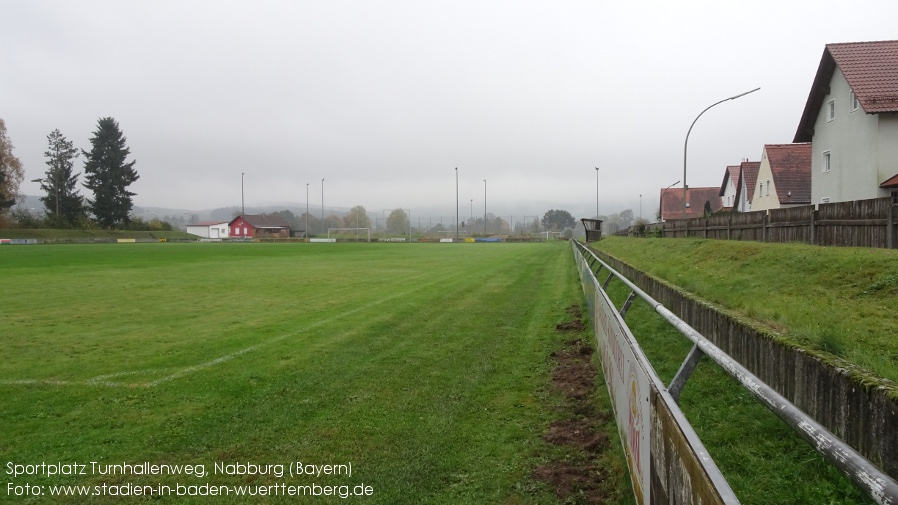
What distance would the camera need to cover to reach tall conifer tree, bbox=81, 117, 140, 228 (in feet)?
284

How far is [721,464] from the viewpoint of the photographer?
351cm

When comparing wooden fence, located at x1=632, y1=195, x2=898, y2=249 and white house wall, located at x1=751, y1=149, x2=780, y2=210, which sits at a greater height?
white house wall, located at x1=751, y1=149, x2=780, y2=210

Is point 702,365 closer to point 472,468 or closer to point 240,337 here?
point 472,468

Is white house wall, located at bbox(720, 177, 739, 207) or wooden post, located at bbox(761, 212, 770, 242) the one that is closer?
wooden post, located at bbox(761, 212, 770, 242)

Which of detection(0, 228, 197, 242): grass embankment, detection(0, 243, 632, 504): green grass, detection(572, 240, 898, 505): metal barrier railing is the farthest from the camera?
detection(0, 228, 197, 242): grass embankment

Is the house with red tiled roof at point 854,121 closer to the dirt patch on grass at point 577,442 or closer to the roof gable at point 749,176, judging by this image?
the roof gable at point 749,176

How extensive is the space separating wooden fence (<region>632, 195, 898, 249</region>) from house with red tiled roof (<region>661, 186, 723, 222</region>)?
5742 centimetres

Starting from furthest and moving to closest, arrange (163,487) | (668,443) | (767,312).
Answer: (767,312)
(163,487)
(668,443)

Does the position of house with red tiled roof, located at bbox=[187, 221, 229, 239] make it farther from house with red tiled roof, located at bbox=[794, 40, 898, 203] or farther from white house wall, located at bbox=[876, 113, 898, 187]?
white house wall, located at bbox=[876, 113, 898, 187]

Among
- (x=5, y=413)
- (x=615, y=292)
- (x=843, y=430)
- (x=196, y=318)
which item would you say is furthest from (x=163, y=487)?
(x=615, y=292)

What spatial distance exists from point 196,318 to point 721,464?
35.9ft

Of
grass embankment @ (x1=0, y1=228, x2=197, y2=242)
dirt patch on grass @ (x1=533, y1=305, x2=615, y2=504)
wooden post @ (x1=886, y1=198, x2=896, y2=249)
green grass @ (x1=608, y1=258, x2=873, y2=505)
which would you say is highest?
grass embankment @ (x1=0, y1=228, x2=197, y2=242)

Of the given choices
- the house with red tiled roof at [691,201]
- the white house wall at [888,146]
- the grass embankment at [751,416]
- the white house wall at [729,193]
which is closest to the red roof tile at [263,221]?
the house with red tiled roof at [691,201]

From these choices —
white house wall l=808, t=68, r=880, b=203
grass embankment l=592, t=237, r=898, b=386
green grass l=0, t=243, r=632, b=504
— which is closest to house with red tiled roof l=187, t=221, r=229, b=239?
white house wall l=808, t=68, r=880, b=203
